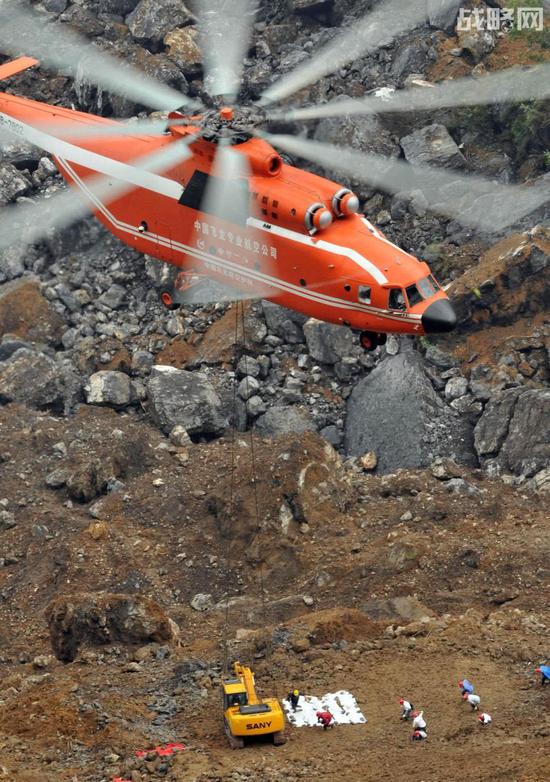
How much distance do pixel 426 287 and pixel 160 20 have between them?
28.1 m

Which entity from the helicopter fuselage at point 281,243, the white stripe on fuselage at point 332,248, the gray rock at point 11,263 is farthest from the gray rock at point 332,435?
the gray rock at point 11,263

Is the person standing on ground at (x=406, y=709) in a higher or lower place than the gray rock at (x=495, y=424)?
higher

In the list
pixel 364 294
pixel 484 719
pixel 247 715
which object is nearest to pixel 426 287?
pixel 364 294

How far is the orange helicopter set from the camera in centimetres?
3775

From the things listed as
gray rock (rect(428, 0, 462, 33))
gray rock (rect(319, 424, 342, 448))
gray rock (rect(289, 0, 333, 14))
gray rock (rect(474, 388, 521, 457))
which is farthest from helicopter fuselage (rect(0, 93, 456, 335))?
gray rock (rect(289, 0, 333, 14))

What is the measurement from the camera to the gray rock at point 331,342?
167 ft

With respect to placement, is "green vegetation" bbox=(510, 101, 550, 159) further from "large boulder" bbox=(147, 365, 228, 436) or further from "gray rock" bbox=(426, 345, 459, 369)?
"large boulder" bbox=(147, 365, 228, 436)

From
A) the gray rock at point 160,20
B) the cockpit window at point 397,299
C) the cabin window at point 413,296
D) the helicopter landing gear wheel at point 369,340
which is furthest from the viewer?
the gray rock at point 160,20

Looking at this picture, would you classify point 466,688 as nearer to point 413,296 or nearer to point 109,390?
point 413,296

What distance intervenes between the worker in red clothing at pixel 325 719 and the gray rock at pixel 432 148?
26798 millimetres

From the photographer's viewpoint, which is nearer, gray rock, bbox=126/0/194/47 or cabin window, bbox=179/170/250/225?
cabin window, bbox=179/170/250/225

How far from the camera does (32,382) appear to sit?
50938 mm

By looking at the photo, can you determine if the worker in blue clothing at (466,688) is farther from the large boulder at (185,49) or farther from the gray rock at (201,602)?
the large boulder at (185,49)

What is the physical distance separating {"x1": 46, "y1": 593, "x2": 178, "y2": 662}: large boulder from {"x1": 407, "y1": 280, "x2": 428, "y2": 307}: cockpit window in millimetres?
9343
